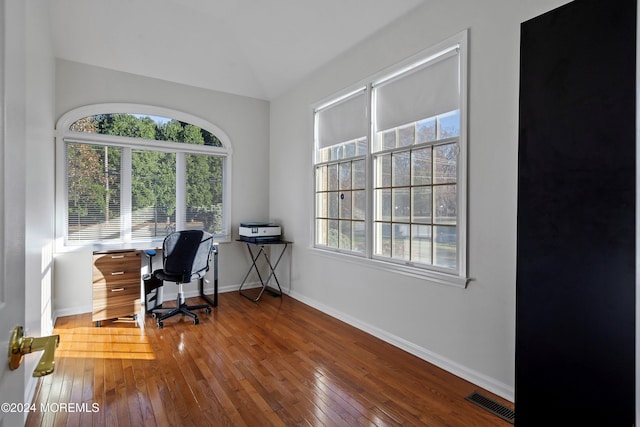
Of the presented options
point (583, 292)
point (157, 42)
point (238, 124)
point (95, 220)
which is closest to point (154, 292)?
point (95, 220)

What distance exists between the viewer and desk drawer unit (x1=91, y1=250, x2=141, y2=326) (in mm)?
3545

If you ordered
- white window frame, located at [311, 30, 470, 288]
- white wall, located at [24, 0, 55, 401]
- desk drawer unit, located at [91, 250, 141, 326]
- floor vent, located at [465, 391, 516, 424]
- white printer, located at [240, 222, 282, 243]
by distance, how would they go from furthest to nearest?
white printer, located at [240, 222, 282, 243], desk drawer unit, located at [91, 250, 141, 326], white window frame, located at [311, 30, 470, 288], white wall, located at [24, 0, 55, 401], floor vent, located at [465, 391, 516, 424]

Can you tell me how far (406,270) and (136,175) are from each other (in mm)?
3475

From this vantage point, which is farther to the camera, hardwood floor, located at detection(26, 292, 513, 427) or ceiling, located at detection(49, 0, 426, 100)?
ceiling, located at detection(49, 0, 426, 100)

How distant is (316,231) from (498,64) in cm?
268

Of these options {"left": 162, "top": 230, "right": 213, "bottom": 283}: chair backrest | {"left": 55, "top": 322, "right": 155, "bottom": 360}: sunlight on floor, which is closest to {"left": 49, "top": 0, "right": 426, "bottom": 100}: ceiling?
{"left": 162, "top": 230, "right": 213, "bottom": 283}: chair backrest

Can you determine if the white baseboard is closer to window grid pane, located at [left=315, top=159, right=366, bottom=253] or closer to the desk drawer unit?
window grid pane, located at [left=315, top=159, right=366, bottom=253]

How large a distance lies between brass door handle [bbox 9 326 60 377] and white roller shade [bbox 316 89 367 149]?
3.18 meters

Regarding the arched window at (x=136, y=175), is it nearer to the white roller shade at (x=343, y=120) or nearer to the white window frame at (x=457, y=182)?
the white roller shade at (x=343, y=120)

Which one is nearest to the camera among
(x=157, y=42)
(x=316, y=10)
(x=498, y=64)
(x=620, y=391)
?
(x=620, y=391)

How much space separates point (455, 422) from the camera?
6.59 feet

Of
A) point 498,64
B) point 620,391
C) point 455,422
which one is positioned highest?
point 498,64

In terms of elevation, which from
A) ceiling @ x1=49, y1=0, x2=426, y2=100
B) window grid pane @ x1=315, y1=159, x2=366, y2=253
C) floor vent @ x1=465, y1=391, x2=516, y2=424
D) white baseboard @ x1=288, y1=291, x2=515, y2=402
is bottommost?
floor vent @ x1=465, y1=391, x2=516, y2=424

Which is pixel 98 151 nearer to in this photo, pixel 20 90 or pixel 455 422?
pixel 20 90
